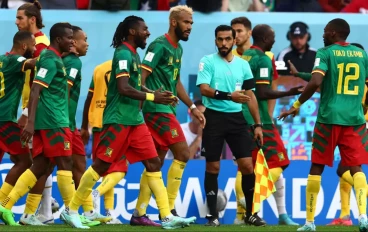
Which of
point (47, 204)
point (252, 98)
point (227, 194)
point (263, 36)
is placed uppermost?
point (263, 36)

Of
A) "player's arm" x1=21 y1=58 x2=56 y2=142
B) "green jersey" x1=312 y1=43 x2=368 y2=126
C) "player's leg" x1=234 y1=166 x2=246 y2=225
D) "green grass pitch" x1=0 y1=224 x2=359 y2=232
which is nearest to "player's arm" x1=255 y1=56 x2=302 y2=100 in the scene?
"player's leg" x1=234 y1=166 x2=246 y2=225

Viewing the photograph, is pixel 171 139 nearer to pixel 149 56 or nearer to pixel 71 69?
pixel 149 56

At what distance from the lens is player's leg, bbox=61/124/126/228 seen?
12.5 meters

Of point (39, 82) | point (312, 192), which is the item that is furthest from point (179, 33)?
point (312, 192)

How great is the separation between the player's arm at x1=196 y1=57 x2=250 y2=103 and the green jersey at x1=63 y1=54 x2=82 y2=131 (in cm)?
154

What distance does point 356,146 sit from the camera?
12.4m

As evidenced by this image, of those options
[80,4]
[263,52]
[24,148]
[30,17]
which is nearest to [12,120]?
[24,148]

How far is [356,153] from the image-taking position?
12414 millimetres

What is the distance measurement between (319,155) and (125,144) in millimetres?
2086

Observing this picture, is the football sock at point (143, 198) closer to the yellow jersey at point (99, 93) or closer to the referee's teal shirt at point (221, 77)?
the referee's teal shirt at point (221, 77)

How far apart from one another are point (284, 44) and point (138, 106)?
18.3 ft

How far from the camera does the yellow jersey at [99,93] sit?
1525cm

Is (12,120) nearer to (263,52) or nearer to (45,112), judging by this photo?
(45,112)

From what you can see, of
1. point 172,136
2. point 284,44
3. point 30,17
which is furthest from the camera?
point 284,44
